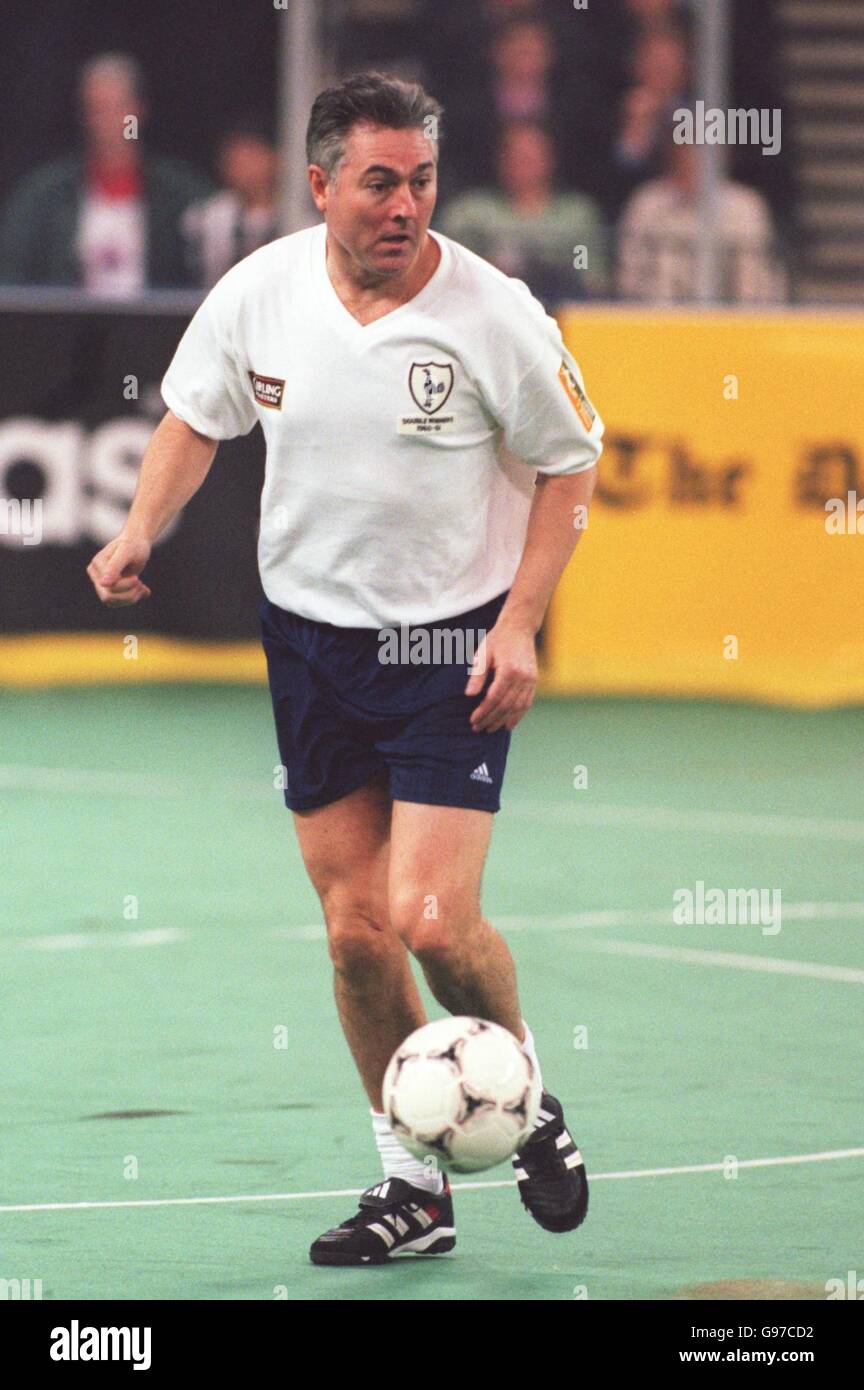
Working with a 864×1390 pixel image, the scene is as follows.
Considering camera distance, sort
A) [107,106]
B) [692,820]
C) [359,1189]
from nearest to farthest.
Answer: [359,1189]
[692,820]
[107,106]

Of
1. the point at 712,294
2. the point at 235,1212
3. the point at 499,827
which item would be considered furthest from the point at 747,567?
the point at 235,1212

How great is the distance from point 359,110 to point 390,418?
2.04 feet

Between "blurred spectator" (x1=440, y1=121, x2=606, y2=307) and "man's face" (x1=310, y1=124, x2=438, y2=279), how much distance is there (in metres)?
9.89

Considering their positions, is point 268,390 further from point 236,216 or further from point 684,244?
point 684,244

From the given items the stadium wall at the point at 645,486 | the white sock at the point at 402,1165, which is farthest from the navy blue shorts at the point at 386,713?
the stadium wall at the point at 645,486

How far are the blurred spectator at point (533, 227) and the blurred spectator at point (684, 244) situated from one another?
0.23 metres

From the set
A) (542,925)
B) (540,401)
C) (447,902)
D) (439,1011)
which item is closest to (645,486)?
(542,925)

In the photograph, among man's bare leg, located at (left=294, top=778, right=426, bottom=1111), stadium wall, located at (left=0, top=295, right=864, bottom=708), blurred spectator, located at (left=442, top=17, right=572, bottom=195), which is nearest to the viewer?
man's bare leg, located at (left=294, top=778, right=426, bottom=1111)

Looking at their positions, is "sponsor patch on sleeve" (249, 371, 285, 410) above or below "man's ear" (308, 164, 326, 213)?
below

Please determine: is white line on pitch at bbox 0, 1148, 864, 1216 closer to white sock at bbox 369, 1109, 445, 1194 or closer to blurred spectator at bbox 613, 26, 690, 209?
white sock at bbox 369, 1109, 445, 1194

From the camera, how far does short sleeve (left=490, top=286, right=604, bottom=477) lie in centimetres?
580

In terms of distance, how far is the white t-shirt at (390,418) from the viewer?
19.0 feet

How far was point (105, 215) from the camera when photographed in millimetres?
16312

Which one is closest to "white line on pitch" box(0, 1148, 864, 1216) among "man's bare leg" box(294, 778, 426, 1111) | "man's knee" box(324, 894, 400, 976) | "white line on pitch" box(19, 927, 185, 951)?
"man's bare leg" box(294, 778, 426, 1111)
